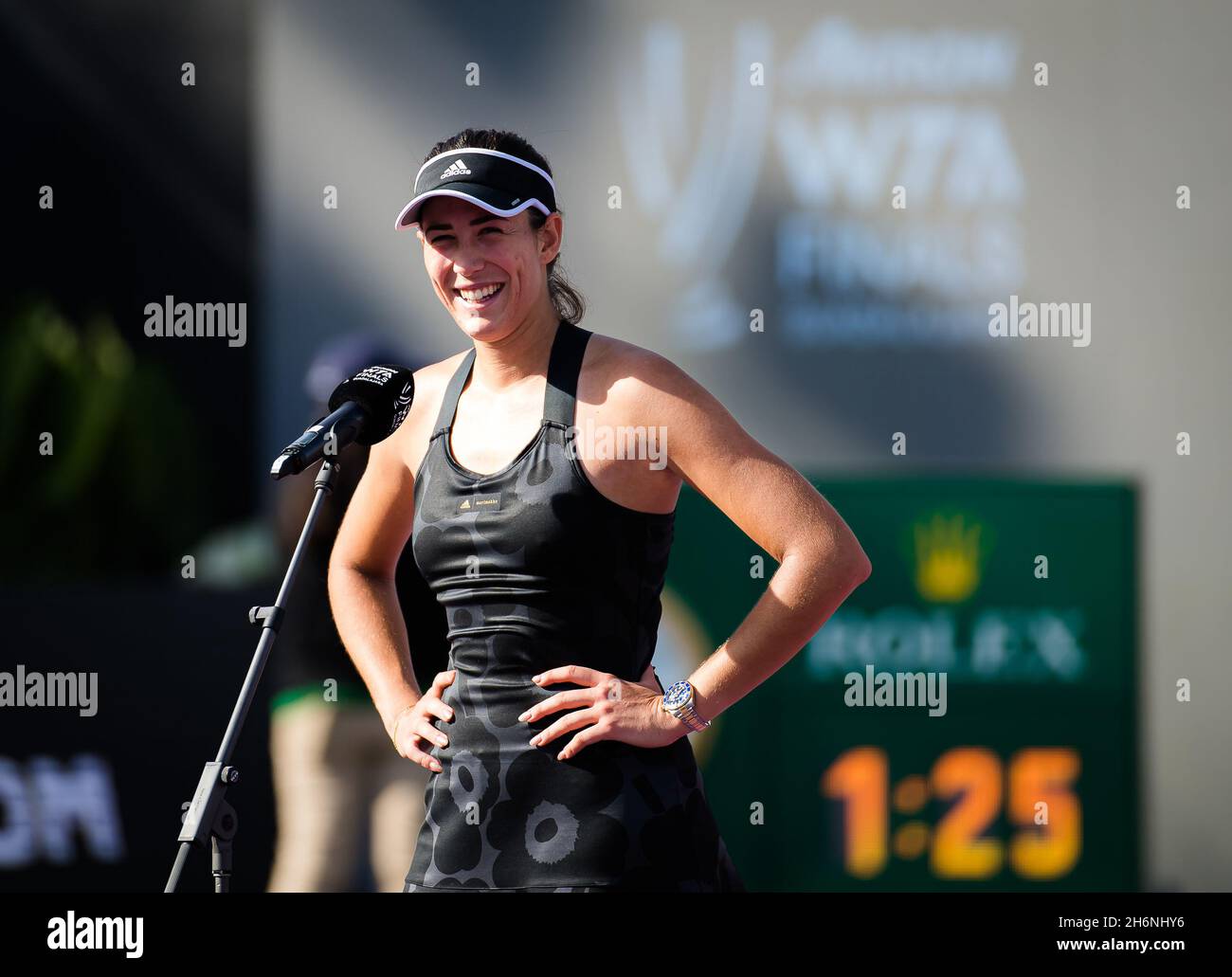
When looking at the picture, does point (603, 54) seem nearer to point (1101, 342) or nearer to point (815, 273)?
point (815, 273)

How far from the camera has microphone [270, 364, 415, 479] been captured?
7.47 ft

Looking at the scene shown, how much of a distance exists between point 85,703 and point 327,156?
1791mm

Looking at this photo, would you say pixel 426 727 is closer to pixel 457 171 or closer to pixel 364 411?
pixel 364 411

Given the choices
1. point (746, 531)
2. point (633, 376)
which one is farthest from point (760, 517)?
point (633, 376)

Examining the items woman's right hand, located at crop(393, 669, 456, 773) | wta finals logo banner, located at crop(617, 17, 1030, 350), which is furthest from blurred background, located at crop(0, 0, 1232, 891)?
woman's right hand, located at crop(393, 669, 456, 773)

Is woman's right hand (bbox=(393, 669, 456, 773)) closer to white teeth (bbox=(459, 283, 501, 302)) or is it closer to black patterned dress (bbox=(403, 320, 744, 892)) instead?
black patterned dress (bbox=(403, 320, 744, 892))

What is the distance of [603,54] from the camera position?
4734 millimetres

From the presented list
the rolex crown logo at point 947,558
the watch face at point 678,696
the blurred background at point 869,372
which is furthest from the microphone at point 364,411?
the rolex crown logo at point 947,558

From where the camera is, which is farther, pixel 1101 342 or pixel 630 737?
pixel 1101 342

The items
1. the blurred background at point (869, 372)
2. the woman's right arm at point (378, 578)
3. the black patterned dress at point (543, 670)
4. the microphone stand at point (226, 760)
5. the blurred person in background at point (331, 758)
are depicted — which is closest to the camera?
the microphone stand at point (226, 760)

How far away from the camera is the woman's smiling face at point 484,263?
2465mm

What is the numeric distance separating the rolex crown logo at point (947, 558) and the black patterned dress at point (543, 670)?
7.79ft

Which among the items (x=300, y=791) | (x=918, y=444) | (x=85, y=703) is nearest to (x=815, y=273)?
(x=918, y=444)

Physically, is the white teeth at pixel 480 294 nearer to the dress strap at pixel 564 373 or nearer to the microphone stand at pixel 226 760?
the dress strap at pixel 564 373
